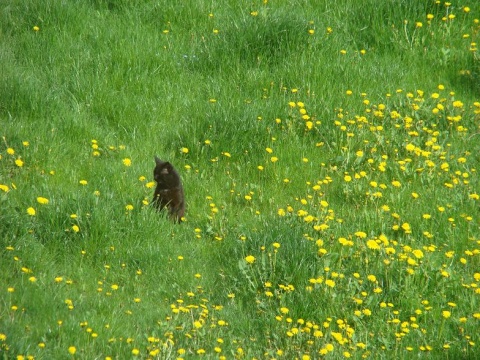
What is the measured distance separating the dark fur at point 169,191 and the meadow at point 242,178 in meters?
0.12

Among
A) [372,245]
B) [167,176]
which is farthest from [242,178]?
[372,245]

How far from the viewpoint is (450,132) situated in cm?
872

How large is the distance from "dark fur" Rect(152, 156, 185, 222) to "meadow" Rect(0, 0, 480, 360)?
4.9 inches

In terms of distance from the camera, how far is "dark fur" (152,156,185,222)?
710 centimetres

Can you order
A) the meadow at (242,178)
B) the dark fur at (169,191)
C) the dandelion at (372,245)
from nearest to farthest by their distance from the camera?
the meadow at (242,178) < the dandelion at (372,245) < the dark fur at (169,191)

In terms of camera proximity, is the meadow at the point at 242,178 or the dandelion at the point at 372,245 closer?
the meadow at the point at 242,178

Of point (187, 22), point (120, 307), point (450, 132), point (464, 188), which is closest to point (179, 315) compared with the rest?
point (120, 307)

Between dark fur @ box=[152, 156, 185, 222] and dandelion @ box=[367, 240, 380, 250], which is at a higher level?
dark fur @ box=[152, 156, 185, 222]

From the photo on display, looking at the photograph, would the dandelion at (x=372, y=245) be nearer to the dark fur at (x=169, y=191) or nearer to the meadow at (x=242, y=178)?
the meadow at (x=242, y=178)

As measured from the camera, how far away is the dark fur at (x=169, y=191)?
7.10 metres

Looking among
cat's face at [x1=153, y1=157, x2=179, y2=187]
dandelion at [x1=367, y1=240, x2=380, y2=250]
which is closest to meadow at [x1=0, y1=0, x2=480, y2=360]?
dandelion at [x1=367, y1=240, x2=380, y2=250]

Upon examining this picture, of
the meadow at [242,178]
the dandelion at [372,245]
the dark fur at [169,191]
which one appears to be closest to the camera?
the meadow at [242,178]

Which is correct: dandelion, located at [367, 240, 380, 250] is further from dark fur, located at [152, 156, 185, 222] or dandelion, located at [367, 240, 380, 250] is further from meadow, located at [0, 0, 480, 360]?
dark fur, located at [152, 156, 185, 222]

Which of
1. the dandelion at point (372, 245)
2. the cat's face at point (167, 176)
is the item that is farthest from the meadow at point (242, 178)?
the cat's face at point (167, 176)
